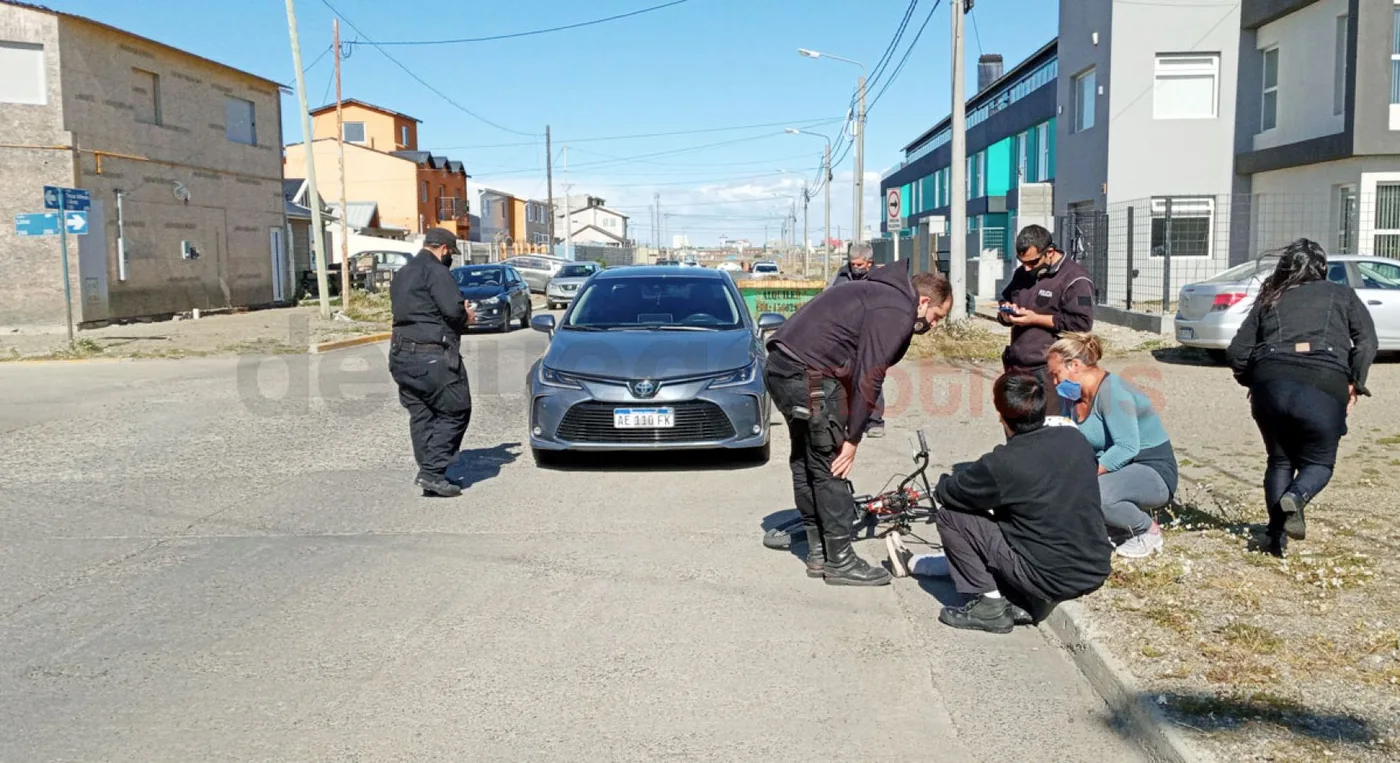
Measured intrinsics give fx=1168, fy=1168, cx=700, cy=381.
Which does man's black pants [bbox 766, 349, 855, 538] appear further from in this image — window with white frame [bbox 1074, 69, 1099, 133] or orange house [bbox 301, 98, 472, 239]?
orange house [bbox 301, 98, 472, 239]

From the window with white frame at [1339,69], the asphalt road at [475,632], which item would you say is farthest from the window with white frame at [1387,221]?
the asphalt road at [475,632]

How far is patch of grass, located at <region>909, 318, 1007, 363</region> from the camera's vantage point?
17703 millimetres

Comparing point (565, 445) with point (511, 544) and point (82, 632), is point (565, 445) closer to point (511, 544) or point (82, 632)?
point (511, 544)

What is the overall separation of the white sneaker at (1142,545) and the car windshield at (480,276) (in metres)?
21.3

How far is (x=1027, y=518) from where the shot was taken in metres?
5.02

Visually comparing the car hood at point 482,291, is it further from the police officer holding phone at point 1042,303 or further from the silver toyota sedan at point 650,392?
the police officer holding phone at point 1042,303

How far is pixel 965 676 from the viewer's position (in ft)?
15.3

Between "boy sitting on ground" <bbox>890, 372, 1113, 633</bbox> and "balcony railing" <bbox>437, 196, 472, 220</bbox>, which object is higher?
"balcony railing" <bbox>437, 196, 472, 220</bbox>

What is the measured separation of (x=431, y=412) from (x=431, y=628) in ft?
9.82

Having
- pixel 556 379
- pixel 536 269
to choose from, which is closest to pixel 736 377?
pixel 556 379

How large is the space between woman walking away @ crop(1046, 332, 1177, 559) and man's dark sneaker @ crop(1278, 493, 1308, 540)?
52cm

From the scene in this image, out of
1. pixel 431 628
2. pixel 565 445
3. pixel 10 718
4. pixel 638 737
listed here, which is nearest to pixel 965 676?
pixel 638 737

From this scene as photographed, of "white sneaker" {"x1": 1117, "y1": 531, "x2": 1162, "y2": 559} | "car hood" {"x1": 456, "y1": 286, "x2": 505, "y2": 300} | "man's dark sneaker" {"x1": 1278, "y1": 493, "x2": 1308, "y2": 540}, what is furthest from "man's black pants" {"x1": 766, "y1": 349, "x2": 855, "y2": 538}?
"car hood" {"x1": 456, "y1": 286, "x2": 505, "y2": 300}

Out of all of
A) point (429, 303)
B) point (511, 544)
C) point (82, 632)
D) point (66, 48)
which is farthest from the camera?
point (66, 48)
